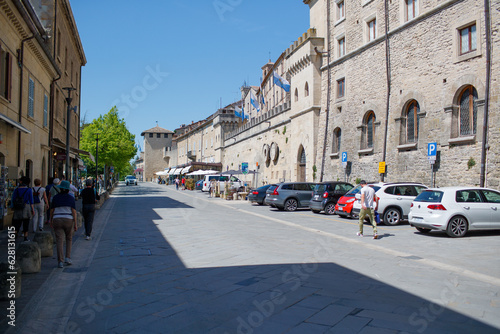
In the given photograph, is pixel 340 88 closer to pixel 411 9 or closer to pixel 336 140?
pixel 336 140

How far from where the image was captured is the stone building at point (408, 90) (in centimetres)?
1717

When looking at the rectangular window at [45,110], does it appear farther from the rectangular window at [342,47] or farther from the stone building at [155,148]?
the stone building at [155,148]

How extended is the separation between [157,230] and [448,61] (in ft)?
49.5

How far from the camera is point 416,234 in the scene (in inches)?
484

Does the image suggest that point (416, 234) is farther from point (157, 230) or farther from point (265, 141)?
point (265, 141)

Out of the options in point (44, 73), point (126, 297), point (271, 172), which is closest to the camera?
point (126, 297)

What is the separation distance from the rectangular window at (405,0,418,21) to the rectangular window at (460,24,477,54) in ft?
12.7

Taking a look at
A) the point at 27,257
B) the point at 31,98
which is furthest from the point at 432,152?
the point at 31,98

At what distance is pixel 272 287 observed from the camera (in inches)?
239

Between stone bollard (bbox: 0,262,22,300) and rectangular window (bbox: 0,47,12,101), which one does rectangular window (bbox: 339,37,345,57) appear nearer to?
rectangular window (bbox: 0,47,12,101)

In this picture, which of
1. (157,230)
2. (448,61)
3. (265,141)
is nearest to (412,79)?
(448,61)

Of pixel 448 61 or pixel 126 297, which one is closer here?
pixel 126 297

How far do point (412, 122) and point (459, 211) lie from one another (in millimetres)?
11170

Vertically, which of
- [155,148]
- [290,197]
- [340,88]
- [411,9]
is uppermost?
[411,9]
